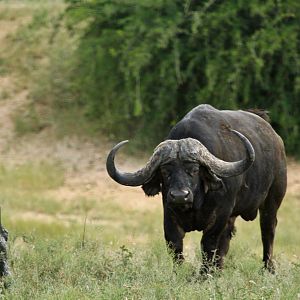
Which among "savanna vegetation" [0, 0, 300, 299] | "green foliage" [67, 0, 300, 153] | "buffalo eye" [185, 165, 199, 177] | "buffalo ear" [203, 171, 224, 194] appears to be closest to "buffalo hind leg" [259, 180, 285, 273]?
"buffalo ear" [203, 171, 224, 194]

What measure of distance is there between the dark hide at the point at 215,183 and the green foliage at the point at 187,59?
819 centimetres

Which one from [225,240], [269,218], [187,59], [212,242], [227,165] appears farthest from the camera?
[187,59]

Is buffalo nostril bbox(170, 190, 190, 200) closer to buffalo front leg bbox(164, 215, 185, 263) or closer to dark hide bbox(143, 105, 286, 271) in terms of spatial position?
dark hide bbox(143, 105, 286, 271)

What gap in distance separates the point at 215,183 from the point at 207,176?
10 centimetres

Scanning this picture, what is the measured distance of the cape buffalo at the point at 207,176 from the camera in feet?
27.6

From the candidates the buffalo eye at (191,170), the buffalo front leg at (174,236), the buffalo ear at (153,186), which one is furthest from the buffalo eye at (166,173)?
the buffalo front leg at (174,236)

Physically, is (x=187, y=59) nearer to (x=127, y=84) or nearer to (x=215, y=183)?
(x=127, y=84)

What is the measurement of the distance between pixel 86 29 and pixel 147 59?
2.19 meters

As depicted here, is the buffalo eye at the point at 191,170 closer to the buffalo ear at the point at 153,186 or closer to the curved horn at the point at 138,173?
the curved horn at the point at 138,173

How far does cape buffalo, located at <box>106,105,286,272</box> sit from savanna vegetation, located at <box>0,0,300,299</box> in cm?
354

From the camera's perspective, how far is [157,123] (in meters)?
19.7

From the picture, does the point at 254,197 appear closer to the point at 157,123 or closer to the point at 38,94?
the point at 157,123

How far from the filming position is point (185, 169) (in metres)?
8.42

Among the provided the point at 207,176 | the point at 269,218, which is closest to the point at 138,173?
the point at 207,176
